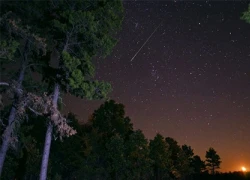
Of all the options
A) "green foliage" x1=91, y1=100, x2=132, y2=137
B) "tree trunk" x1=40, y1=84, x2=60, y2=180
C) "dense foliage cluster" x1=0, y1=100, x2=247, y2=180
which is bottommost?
"tree trunk" x1=40, y1=84, x2=60, y2=180

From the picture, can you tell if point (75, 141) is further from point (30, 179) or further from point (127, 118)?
point (127, 118)

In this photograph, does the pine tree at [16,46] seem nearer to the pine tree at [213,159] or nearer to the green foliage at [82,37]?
the green foliage at [82,37]

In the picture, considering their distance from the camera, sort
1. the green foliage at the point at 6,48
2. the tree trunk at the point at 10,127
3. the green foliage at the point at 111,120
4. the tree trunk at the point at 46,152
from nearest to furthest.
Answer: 1. the green foliage at the point at 6,48
2. the tree trunk at the point at 46,152
3. the tree trunk at the point at 10,127
4. the green foliage at the point at 111,120

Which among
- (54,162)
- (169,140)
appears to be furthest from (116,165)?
(169,140)

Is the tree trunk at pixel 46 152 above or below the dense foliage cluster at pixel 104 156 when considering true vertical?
below

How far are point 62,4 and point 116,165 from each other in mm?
26468

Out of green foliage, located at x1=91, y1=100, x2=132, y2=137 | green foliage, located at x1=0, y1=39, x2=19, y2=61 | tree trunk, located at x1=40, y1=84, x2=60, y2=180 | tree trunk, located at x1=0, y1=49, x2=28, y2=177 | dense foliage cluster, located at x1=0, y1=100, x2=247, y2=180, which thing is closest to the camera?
green foliage, located at x1=0, y1=39, x2=19, y2=61

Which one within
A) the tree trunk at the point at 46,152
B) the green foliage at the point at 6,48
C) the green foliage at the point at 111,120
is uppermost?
the green foliage at the point at 111,120

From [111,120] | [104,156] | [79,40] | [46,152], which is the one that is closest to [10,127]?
[46,152]

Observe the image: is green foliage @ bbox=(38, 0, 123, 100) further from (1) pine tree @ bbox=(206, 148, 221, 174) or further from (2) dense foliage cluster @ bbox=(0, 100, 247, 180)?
(1) pine tree @ bbox=(206, 148, 221, 174)

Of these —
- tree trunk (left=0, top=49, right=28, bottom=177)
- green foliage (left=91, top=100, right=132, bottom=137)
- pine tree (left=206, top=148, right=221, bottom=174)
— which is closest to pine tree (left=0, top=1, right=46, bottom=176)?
tree trunk (left=0, top=49, right=28, bottom=177)

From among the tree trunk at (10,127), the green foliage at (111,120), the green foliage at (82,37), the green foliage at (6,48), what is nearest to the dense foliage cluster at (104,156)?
the green foliage at (111,120)

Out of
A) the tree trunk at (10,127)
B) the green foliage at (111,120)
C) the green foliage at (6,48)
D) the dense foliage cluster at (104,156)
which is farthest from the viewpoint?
the green foliage at (111,120)

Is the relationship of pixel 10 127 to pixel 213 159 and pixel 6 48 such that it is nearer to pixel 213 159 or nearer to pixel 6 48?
pixel 6 48
